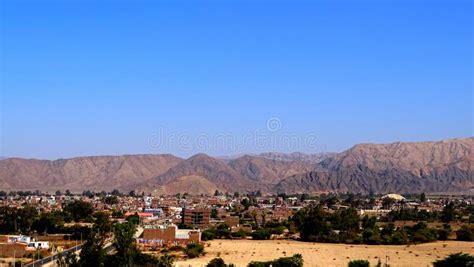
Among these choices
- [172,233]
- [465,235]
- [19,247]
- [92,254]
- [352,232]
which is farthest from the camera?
[352,232]

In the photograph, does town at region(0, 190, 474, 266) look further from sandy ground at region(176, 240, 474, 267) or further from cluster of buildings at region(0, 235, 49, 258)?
sandy ground at region(176, 240, 474, 267)

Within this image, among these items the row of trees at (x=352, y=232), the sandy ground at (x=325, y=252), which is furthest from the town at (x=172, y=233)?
the sandy ground at (x=325, y=252)

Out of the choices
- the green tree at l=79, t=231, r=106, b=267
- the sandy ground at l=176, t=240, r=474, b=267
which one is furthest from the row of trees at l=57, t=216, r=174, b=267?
the sandy ground at l=176, t=240, r=474, b=267

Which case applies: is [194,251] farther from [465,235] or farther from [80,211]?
[80,211]

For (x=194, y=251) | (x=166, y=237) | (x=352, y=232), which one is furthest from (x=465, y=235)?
(x=194, y=251)

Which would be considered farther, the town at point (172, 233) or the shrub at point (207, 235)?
the shrub at point (207, 235)

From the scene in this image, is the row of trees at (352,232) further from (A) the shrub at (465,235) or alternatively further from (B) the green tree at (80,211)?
(B) the green tree at (80,211)

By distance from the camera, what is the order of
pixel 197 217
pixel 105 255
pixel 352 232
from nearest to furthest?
pixel 105 255
pixel 352 232
pixel 197 217

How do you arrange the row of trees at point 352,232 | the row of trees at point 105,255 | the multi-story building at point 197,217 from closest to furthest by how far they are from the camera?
the row of trees at point 105,255, the row of trees at point 352,232, the multi-story building at point 197,217
